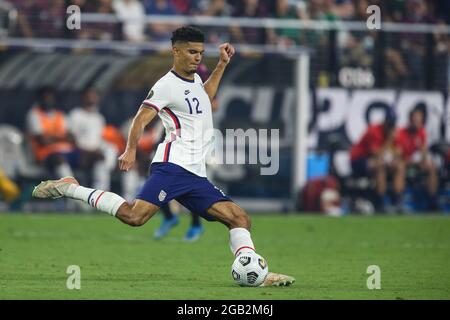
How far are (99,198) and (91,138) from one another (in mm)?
12108

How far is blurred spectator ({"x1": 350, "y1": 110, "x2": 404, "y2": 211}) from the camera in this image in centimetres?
2533

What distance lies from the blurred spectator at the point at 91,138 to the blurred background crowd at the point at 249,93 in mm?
24

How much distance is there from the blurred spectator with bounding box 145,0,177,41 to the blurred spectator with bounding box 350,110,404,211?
4.58 metres

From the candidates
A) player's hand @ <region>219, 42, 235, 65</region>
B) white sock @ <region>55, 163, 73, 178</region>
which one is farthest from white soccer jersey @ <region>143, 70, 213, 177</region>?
white sock @ <region>55, 163, 73, 178</region>

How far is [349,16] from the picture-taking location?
26953mm

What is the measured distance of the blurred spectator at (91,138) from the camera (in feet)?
77.9

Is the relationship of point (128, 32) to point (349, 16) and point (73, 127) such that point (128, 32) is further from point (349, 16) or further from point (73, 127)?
point (349, 16)

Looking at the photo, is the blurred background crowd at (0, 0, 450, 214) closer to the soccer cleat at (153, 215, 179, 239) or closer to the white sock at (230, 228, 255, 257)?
the soccer cleat at (153, 215, 179, 239)

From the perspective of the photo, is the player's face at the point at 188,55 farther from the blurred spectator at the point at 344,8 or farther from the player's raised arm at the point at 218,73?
the blurred spectator at the point at 344,8

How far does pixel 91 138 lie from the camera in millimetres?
23875

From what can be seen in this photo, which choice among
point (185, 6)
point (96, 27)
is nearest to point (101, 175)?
point (96, 27)

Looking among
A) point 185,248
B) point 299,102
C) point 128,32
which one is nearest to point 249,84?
point 299,102
